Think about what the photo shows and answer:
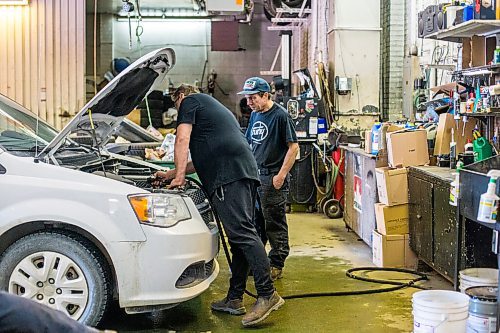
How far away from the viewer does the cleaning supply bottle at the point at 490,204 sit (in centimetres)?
347

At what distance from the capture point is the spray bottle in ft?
11.4

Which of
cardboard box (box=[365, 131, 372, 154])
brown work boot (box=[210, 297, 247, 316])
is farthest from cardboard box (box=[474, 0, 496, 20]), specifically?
brown work boot (box=[210, 297, 247, 316])

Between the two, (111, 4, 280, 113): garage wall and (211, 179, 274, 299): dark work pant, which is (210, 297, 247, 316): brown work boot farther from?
(111, 4, 280, 113): garage wall

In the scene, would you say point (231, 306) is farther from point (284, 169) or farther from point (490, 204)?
point (490, 204)

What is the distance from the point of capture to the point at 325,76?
10.3m

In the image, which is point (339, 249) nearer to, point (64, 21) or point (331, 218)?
point (331, 218)

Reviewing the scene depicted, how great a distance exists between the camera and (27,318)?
1985 millimetres

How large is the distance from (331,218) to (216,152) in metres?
4.87

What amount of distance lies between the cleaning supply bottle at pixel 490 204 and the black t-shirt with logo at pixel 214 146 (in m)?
1.60

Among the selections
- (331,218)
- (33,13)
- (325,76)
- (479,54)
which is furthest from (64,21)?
(479,54)

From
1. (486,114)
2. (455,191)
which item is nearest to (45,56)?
(486,114)

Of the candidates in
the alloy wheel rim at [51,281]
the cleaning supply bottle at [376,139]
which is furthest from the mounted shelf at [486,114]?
the alloy wheel rim at [51,281]

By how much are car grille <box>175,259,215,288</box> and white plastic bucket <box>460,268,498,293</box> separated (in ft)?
5.15

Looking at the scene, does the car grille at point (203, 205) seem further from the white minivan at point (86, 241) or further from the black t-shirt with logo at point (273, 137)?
the black t-shirt with logo at point (273, 137)
